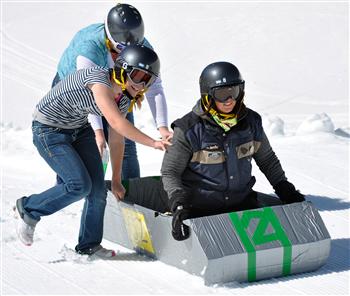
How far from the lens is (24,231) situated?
6148 millimetres

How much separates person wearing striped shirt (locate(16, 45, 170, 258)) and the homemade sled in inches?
13.9

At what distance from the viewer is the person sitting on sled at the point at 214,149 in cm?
586

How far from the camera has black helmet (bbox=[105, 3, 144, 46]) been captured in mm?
6668

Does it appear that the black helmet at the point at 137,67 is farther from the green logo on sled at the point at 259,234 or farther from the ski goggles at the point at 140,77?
the green logo on sled at the point at 259,234

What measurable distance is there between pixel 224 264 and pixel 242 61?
1013cm

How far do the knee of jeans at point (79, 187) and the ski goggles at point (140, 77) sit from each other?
738 millimetres

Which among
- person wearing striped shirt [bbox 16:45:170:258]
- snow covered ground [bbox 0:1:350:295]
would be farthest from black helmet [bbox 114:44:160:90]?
snow covered ground [bbox 0:1:350:295]

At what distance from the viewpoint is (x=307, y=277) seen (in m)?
5.79

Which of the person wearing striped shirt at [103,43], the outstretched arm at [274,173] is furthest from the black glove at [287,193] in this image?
the person wearing striped shirt at [103,43]

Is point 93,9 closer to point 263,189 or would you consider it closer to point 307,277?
point 263,189

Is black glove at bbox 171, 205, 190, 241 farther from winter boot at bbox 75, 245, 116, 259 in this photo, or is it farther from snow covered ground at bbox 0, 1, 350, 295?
winter boot at bbox 75, 245, 116, 259

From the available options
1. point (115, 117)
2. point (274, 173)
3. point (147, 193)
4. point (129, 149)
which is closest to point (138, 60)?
point (115, 117)

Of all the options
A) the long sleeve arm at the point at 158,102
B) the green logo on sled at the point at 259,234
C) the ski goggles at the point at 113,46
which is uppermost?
the ski goggles at the point at 113,46

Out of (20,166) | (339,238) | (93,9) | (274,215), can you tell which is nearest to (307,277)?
(274,215)
